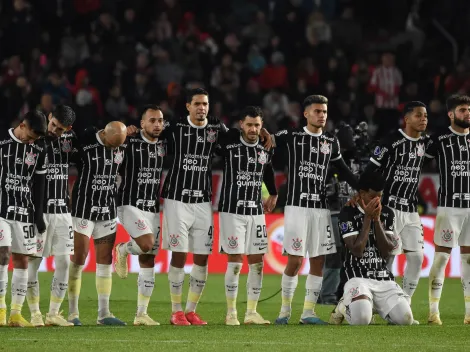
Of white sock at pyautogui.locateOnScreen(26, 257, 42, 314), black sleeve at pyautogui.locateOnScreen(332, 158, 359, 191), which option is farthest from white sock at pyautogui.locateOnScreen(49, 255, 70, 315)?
black sleeve at pyautogui.locateOnScreen(332, 158, 359, 191)

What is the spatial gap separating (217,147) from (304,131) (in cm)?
100

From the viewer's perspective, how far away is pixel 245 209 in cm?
1294

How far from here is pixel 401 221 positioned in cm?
1316

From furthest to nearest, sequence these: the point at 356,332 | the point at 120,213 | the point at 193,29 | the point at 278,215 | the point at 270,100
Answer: the point at 193,29, the point at 270,100, the point at 278,215, the point at 120,213, the point at 356,332

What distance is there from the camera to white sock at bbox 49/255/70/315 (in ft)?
41.1

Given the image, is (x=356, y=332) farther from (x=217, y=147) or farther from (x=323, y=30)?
(x=323, y=30)

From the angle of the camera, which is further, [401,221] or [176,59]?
[176,59]

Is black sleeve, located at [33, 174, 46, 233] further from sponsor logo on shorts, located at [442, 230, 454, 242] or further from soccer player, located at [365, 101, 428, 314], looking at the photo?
sponsor logo on shorts, located at [442, 230, 454, 242]

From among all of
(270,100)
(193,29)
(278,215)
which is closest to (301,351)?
(278,215)

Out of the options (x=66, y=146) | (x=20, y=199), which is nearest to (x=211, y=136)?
(x=66, y=146)

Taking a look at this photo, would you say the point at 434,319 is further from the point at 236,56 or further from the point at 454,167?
the point at 236,56

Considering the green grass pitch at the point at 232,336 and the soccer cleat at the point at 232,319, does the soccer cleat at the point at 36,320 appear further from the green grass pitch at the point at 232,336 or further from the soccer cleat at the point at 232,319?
the soccer cleat at the point at 232,319

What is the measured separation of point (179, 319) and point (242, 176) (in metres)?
1.73

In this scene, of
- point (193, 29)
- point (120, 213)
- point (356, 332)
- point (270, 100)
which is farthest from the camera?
point (193, 29)
